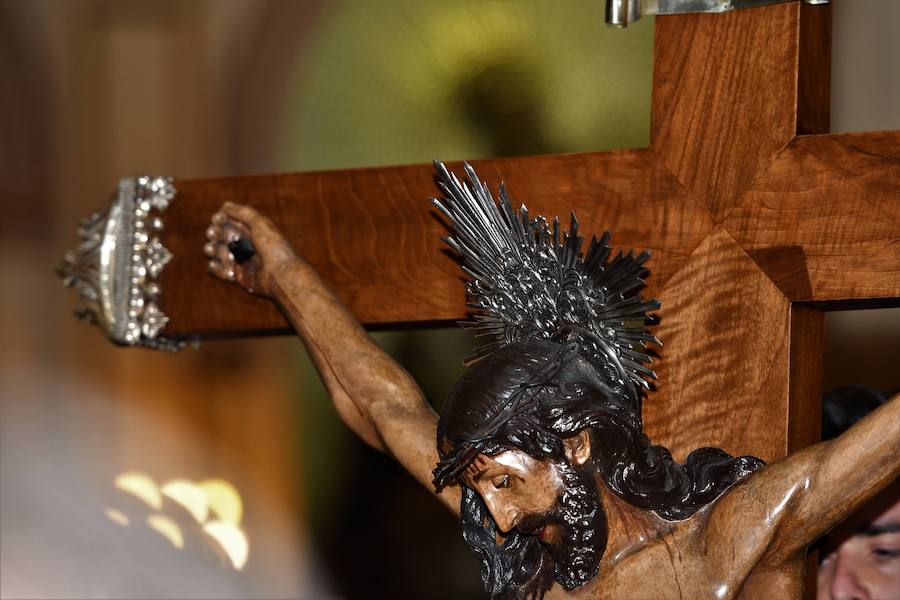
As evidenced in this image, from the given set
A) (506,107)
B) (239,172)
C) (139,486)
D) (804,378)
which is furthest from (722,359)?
(239,172)

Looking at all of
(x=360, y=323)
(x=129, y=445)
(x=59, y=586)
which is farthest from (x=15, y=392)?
(x=360, y=323)

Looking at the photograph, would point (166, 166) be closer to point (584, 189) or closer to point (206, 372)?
point (206, 372)

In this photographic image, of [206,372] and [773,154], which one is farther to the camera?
[206,372]

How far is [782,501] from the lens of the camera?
114 cm

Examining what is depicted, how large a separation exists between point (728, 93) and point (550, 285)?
0.24 metres

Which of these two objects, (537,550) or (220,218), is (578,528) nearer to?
(537,550)

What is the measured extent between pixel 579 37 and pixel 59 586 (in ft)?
3.54

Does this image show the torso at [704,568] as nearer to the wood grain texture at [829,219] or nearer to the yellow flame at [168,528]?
the wood grain texture at [829,219]

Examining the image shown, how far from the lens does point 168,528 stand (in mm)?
2314

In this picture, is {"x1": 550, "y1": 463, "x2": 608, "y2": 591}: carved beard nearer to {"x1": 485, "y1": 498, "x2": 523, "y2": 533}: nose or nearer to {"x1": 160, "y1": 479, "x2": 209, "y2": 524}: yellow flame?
{"x1": 485, "y1": 498, "x2": 523, "y2": 533}: nose

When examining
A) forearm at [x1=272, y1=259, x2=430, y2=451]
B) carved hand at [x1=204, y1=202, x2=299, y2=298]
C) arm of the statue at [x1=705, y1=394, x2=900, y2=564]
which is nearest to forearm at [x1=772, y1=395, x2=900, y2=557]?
arm of the statue at [x1=705, y1=394, x2=900, y2=564]

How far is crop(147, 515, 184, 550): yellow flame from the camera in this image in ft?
7.45

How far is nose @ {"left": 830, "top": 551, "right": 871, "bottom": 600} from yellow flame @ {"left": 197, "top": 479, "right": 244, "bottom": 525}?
3.65 ft

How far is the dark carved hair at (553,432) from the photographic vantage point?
45.8 inches
